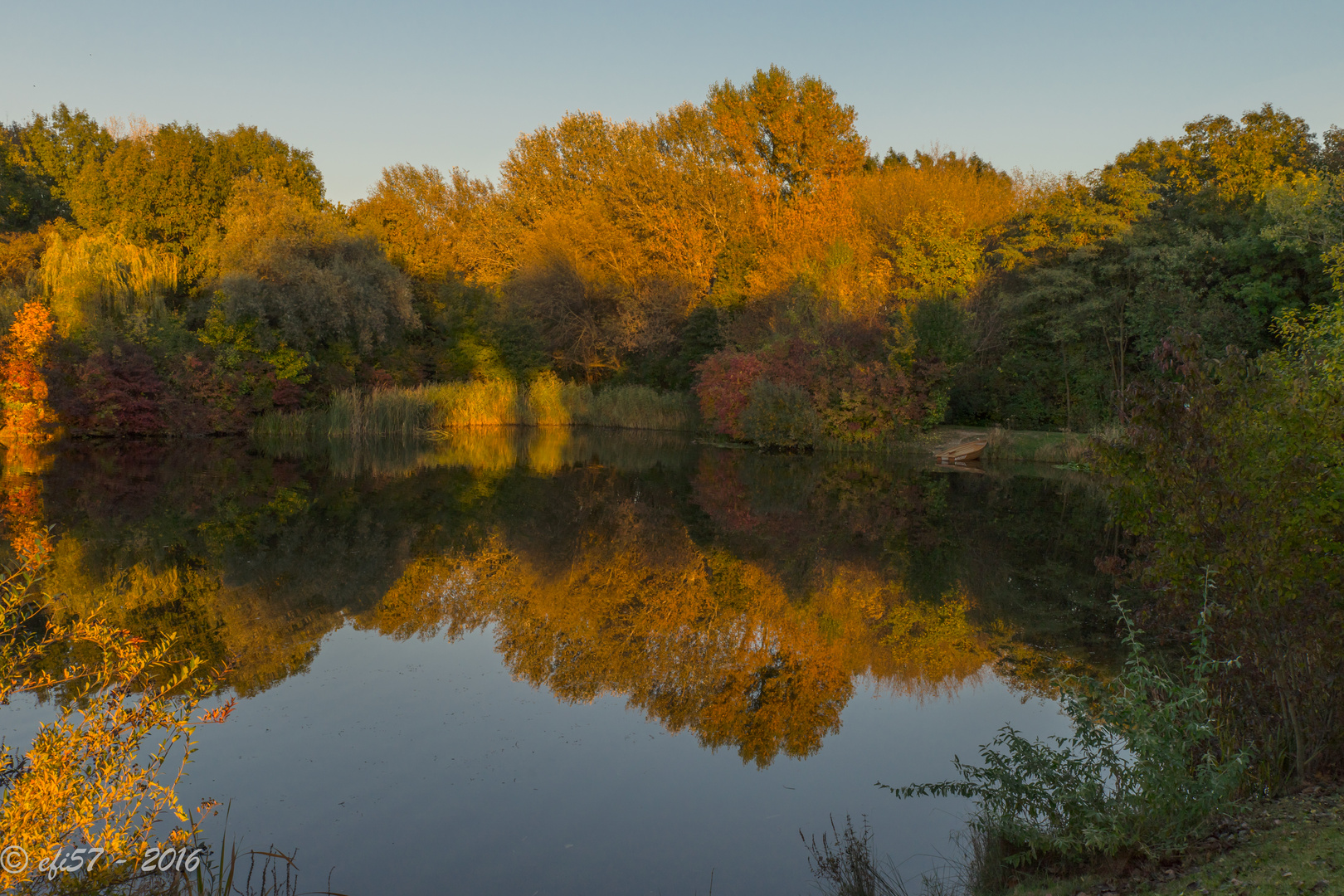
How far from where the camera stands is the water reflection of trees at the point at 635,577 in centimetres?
681

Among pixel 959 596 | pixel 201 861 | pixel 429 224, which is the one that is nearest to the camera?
pixel 201 861

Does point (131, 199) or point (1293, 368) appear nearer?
point (1293, 368)

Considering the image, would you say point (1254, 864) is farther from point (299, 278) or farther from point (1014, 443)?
point (299, 278)

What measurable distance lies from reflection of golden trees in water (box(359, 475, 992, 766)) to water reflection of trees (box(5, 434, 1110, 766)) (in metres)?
0.03

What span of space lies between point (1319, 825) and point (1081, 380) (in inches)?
1007

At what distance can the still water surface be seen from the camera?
4371 millimetres

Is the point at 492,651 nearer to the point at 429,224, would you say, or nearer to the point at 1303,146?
the point at 1303,146

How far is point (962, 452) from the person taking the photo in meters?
22.8

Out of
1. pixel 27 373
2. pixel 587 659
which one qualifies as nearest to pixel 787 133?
pixel 27 373

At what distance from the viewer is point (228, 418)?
27.4 m

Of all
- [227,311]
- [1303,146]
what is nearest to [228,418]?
[227,311]

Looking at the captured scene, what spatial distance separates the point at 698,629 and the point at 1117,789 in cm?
428

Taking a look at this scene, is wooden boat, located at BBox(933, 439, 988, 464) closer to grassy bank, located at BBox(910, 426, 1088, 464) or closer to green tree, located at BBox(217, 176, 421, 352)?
grassy bank, located at BBox(910, 426, 1088, 464)

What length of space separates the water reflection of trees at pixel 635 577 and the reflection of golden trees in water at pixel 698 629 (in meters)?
0.03
